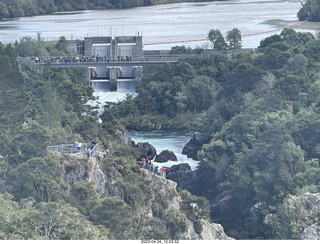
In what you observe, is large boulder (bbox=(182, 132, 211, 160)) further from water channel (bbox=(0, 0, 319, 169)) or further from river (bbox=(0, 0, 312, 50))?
river (bbox=(0, 0, 312, 50))

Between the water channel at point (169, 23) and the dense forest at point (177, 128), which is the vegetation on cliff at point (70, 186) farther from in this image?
the water channel at point (169, 23)

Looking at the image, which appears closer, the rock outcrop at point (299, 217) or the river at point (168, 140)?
the rock outcrop at point (299, 217)

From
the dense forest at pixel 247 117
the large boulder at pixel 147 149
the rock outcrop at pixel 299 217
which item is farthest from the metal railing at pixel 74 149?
the large boulder at pixel 147 149

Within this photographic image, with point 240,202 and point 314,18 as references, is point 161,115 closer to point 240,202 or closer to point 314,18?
point 240,202

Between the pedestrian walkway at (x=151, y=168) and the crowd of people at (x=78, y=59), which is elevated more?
the pedestrian walkway at (x=151, y=168)

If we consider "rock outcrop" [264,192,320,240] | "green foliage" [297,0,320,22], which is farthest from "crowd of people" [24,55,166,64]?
"rock outcrop" [264,192,320,240]

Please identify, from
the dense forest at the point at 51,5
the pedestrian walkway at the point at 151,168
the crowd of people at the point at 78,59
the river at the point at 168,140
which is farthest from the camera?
the dense forest at the point at 51,5

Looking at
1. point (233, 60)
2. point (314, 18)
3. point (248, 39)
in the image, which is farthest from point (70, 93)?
point (314, 18)
